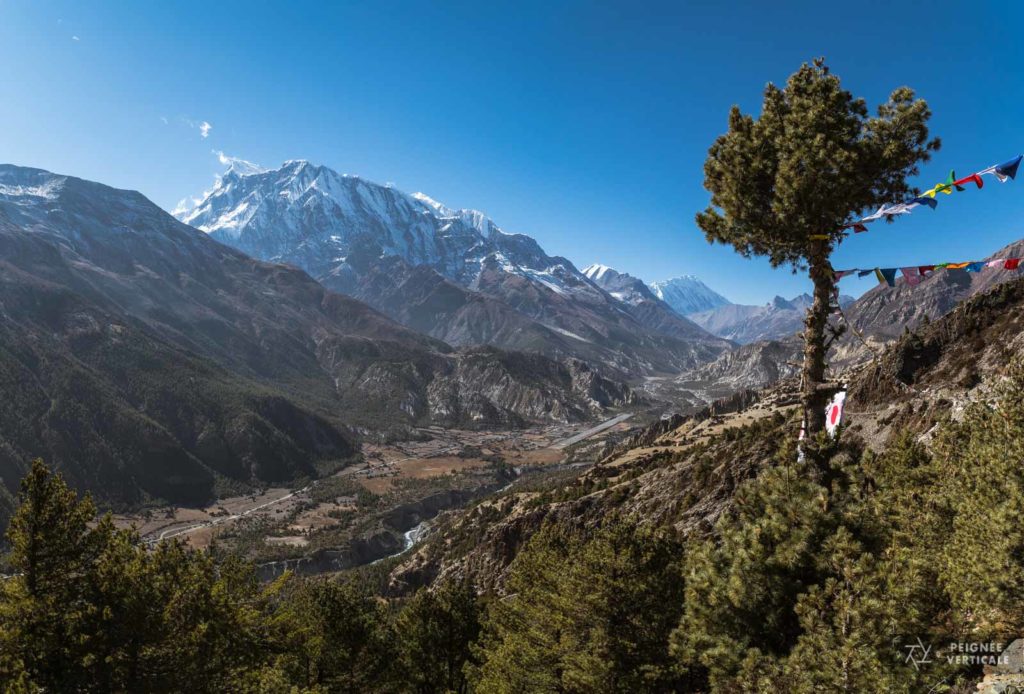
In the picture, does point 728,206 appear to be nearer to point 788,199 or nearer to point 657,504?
point 788,199

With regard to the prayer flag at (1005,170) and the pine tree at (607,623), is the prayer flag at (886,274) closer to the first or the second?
the prayer flag at (1005,170)

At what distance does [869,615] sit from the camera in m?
11.2

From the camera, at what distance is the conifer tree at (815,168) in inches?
553

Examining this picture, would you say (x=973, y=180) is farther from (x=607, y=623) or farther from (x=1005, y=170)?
(x=607, y=623)

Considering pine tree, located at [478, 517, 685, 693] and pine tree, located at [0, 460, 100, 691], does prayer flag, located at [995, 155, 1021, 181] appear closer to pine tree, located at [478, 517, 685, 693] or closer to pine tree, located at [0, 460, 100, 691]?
pine tree, located at [478, 517, 685, 693]

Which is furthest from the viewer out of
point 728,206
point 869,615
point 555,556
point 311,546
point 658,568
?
point 311,546

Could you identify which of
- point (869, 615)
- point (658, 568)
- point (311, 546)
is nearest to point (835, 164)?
point (869, 615)

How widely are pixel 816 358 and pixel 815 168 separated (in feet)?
16.3

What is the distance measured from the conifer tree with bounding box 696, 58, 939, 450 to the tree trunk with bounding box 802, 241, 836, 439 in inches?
1.0

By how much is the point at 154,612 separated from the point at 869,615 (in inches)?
872

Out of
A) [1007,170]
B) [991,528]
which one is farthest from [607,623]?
[1007,170]

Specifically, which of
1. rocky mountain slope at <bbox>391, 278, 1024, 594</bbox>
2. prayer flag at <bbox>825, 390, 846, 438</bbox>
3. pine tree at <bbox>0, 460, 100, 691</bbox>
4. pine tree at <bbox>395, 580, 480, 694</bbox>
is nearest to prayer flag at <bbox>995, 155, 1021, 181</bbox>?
prayer flag at <bbox>825, 390, 846, 438</bbox>

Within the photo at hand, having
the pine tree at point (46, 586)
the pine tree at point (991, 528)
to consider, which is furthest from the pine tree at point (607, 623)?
the pine tree at point (46, 586)

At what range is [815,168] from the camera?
45.9 feet
